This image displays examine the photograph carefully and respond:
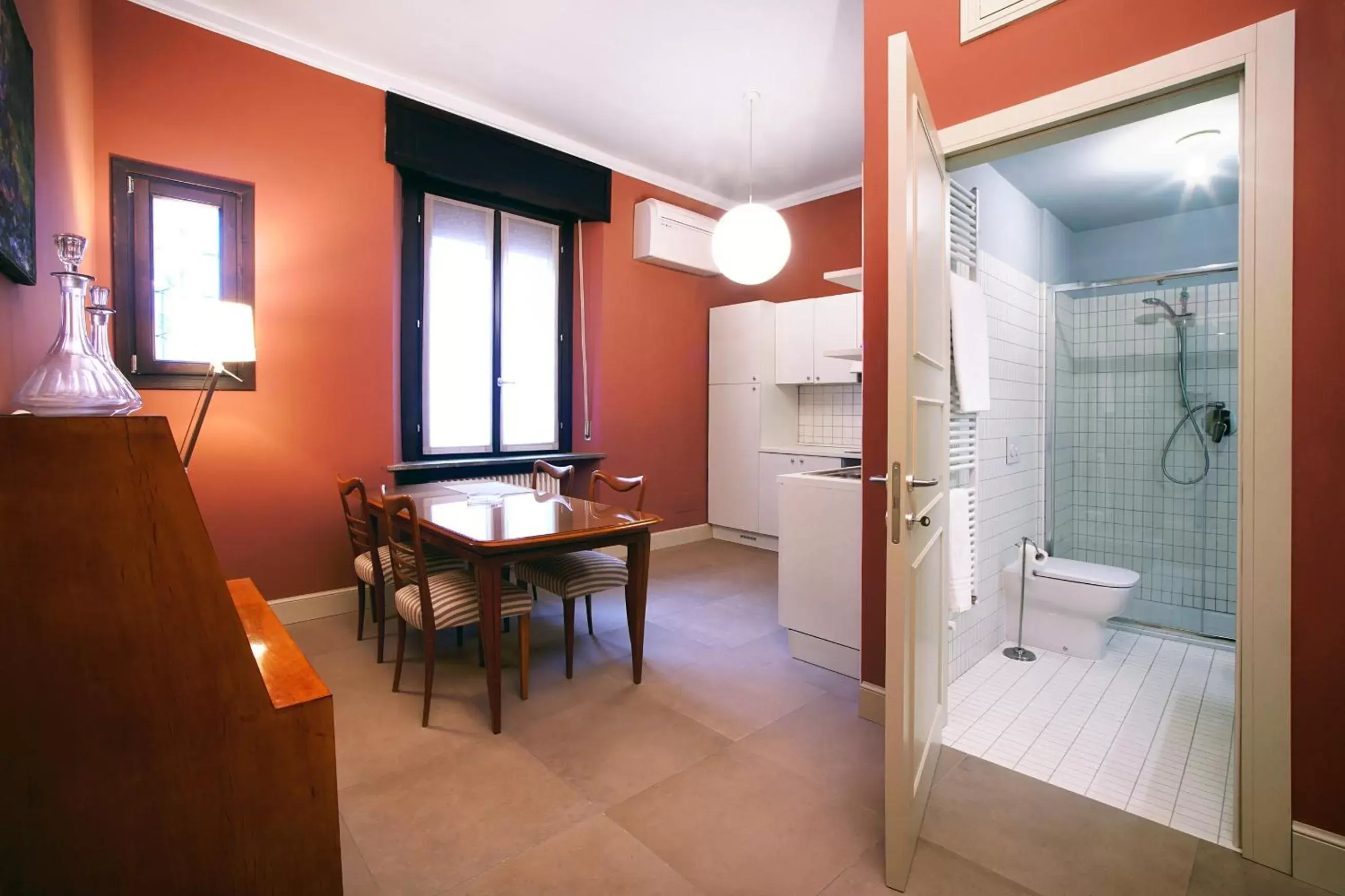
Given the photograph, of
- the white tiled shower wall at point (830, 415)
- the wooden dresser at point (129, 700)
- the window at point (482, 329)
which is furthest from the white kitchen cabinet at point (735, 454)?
the wooden dresser at point (129, 700)

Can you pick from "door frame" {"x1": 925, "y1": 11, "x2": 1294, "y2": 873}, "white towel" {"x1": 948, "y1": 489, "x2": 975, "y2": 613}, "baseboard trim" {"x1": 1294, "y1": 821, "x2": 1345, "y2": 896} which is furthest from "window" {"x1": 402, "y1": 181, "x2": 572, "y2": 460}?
"baseboard trim" {"x1": 1294, "y1": 821, "x2": 1345, "y2": 896}

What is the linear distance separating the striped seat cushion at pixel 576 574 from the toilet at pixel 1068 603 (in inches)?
80.0

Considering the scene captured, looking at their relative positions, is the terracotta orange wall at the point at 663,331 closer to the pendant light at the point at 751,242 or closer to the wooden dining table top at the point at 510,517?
the pendant light at the point at 751,242

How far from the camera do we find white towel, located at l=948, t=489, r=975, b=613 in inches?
97.5

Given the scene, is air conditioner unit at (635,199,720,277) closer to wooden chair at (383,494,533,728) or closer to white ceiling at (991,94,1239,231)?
white ceiling at (991,94,1239,231)

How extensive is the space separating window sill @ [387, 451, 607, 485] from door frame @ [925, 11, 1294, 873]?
3455 millimetres

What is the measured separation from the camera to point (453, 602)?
2451 millimetres

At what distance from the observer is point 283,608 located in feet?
11.1

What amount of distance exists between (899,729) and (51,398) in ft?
6.16

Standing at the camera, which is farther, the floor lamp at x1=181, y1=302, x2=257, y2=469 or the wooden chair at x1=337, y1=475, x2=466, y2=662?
the wooden chair at x1=337, y1=475, x2=466, y2=662

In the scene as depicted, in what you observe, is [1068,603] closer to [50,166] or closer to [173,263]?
[50,166]

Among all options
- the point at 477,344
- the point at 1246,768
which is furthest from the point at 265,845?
the point at 477,344

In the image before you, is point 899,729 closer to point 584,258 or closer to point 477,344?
point 477,344

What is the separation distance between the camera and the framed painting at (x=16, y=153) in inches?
57.5
